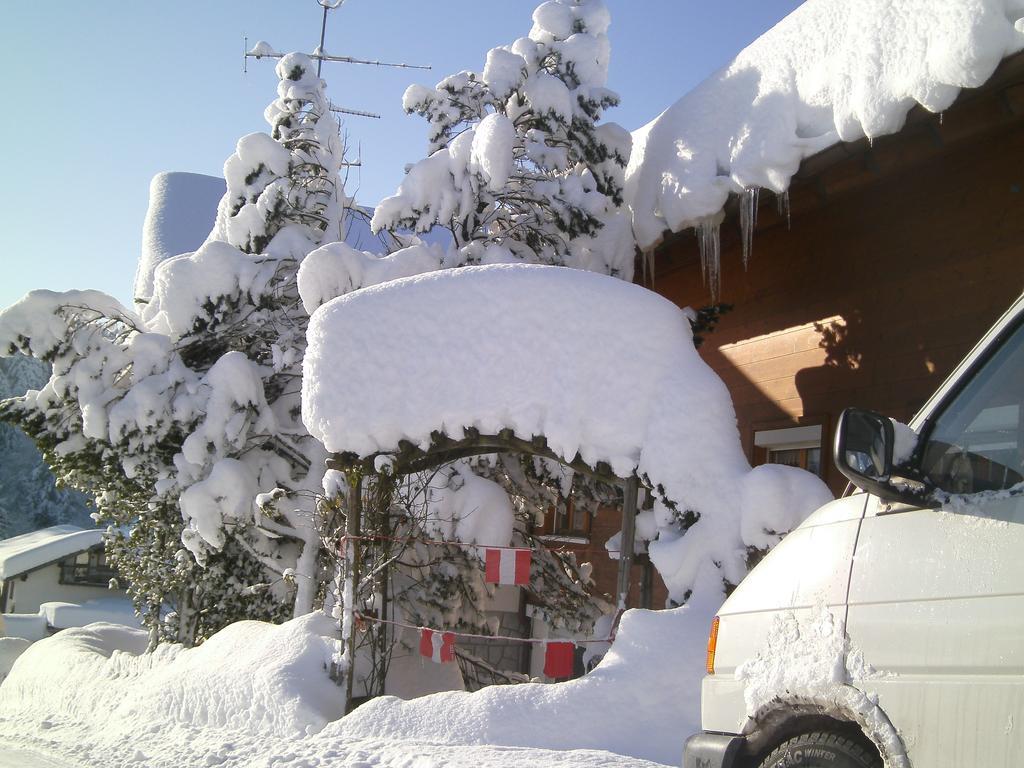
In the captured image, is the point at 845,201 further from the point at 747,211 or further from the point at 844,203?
the point at 747,211

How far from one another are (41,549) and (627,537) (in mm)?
29685

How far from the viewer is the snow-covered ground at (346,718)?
595 centimetres

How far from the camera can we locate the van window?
2904mm

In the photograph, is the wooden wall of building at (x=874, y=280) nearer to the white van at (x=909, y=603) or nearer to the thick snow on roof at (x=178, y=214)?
the white van at (x=909, y=603)

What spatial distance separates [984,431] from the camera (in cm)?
298

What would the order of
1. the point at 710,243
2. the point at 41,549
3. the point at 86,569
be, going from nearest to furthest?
the point at 710,243 < the point at 41,549 < the point at 86,569

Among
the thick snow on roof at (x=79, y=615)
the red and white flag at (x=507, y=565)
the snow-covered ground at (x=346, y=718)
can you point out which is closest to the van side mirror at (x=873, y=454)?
the snow-covered ground at (x=346, y=718)

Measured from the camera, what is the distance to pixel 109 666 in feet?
35.5

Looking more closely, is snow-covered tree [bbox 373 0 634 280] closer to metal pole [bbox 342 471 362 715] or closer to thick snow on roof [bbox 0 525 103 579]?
metal pole [bbox 342 471 362 715]

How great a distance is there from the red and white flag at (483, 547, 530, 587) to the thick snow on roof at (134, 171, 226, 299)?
1065 centimetres

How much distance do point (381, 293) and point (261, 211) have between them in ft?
15.5

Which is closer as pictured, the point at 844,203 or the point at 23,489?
the point at 844,203

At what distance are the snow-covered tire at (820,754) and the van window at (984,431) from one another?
34.3 inches

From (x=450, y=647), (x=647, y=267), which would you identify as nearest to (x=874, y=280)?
(x=647, y=267)
